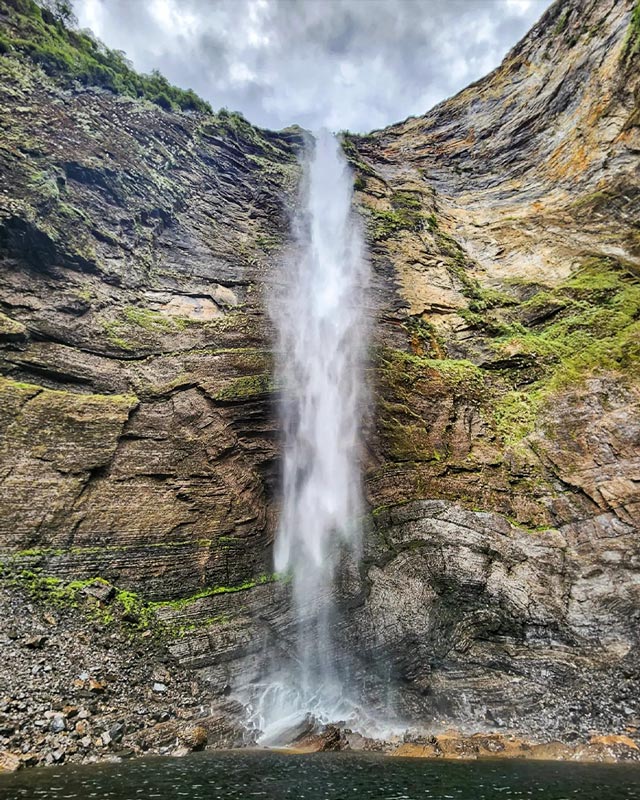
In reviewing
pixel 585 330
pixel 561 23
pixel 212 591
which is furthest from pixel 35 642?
pixel 561 23

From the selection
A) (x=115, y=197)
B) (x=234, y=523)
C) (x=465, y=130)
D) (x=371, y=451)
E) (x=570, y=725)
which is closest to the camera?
(x=570, y=725)

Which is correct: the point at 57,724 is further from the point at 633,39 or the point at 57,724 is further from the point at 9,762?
the point at 633,39

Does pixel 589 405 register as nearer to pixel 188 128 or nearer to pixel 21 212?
pixel 21 212

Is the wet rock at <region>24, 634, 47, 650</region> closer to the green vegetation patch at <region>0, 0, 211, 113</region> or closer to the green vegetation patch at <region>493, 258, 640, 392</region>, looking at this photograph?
the green vegetation patch at <region>493, 258, 640, 392</region>

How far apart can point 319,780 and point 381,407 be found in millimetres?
10647

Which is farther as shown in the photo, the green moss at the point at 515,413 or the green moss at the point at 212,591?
the green moss at the point at 515,413

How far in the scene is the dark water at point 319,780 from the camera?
701 centimetres

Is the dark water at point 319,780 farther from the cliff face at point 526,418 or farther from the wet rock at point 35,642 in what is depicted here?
the wet rock at point 35,642

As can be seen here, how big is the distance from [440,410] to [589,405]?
4.49m

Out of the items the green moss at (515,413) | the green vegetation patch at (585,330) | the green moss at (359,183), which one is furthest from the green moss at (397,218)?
the green moss at (515,413)

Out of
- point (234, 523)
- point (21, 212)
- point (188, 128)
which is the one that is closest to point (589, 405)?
point (234, 523)

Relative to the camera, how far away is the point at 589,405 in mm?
14586

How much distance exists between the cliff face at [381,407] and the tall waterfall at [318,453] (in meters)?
0.76

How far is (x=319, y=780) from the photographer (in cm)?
811
